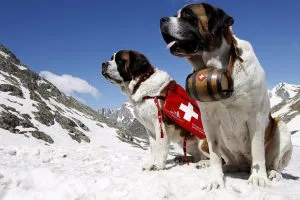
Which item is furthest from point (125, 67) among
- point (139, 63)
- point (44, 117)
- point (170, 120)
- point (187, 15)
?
point (44, 117)

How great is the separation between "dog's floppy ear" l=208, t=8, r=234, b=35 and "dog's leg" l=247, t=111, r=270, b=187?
3.39 ft

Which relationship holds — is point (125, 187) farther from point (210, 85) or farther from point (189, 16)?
point (189, 16)

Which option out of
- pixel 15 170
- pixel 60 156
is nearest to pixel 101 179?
pixel 15 170

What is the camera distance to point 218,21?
158 inches

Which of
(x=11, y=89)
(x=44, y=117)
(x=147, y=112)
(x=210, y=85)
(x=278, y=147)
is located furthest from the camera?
(x=11, y=89)

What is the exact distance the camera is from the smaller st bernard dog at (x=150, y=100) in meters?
6.18

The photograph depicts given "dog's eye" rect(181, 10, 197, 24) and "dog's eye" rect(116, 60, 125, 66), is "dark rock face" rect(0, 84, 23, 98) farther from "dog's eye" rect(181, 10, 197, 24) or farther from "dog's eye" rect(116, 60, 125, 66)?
→ "dog's eye" rect(181, 10, 197, 24)

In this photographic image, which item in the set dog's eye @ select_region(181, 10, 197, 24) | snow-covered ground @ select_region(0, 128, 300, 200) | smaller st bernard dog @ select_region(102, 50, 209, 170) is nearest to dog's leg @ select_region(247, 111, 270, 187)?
snow-covered ground @ select_region(0, 128, 300, 200)

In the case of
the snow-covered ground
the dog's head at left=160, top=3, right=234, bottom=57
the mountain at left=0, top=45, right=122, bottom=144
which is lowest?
the snow-covered ground

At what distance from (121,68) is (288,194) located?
12.8 ft

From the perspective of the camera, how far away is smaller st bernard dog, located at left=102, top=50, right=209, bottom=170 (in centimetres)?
618

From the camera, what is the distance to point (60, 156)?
330 inches

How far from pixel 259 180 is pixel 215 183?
0.53 m

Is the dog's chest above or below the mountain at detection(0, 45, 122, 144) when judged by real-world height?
below
